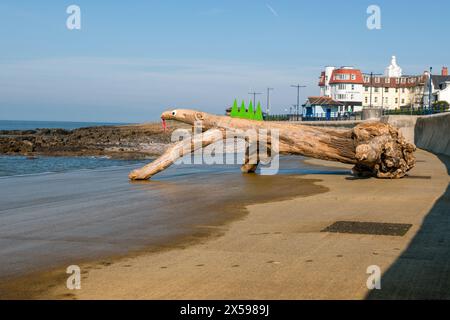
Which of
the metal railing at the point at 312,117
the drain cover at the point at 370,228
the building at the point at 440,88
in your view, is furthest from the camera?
the building at the point at 440,88

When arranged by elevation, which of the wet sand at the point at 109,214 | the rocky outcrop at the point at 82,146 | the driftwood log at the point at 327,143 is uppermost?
the driftwood log at the point at 327,143

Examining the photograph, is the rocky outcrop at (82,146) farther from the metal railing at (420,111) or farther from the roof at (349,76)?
the roof at (349,76)

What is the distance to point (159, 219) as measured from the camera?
9.62 meters

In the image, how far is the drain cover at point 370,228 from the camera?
26.5 feet

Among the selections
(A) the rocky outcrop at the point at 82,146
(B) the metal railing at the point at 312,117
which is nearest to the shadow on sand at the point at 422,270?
(A) the rocky outcrop at the point at 82,146

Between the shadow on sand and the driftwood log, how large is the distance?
6.68 m

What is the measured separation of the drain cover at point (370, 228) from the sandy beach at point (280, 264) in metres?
0.16

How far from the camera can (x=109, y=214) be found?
33.5 ft

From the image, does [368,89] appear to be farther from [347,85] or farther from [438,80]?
[438,80]

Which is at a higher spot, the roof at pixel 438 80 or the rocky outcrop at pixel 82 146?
the roof at pixel 438 80

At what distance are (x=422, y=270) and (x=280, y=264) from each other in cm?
139

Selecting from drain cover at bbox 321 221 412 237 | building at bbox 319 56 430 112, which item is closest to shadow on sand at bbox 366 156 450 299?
drain cover at bbox 321 221 412 237

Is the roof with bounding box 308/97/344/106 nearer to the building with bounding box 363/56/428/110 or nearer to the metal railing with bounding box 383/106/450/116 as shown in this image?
the building with bounding box 363/56/428/110

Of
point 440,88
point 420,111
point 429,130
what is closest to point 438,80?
point 440,88
